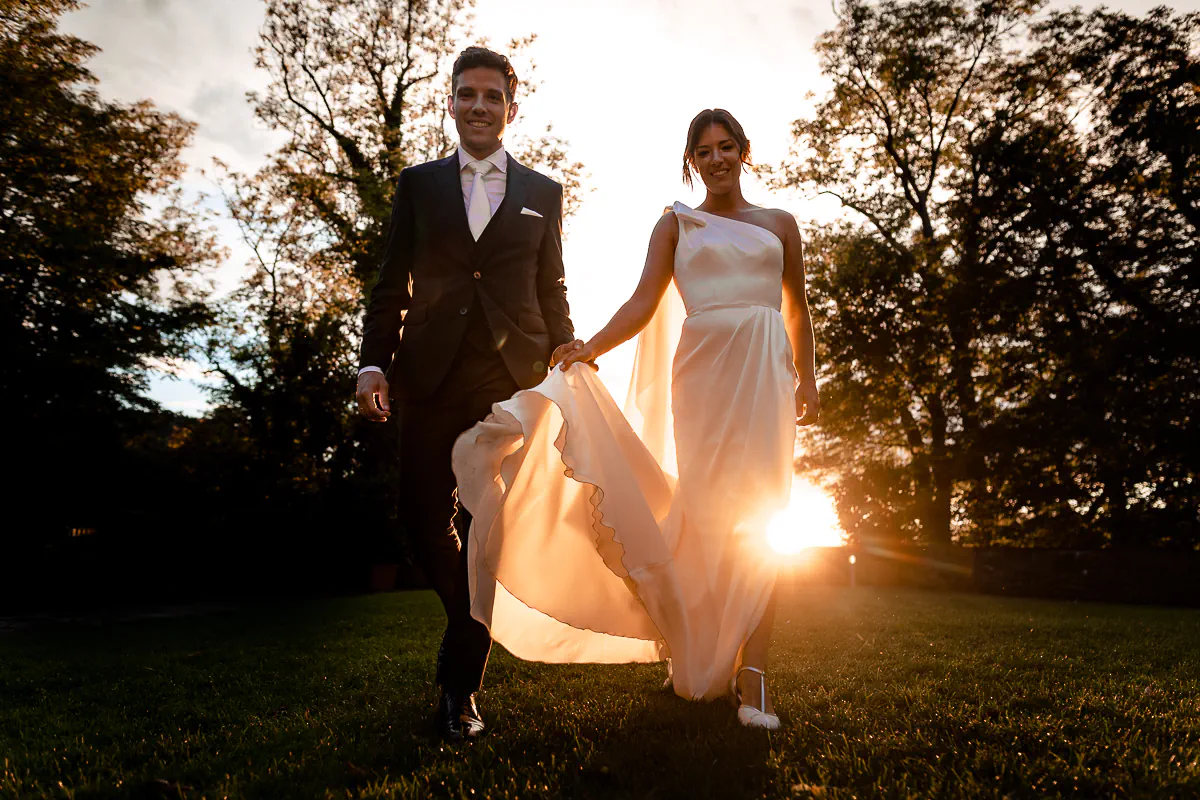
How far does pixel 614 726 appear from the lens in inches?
126

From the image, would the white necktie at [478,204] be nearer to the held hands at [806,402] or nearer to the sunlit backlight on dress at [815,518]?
the held hands at [806,402]

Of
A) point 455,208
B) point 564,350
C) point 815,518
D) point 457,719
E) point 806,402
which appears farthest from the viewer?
point 815,518

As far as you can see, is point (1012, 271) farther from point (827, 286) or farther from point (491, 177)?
point (491, 177)

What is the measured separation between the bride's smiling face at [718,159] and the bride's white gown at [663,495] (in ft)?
0.61

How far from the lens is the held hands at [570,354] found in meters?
3.53

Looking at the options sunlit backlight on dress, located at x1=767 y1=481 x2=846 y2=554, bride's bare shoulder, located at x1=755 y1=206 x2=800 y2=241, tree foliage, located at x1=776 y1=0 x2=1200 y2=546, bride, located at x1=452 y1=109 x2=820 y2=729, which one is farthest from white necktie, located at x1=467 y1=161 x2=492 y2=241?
sunlit backlight on dress, located at x1=767 y1=481 x2=846 y2=554

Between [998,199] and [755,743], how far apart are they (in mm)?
16842

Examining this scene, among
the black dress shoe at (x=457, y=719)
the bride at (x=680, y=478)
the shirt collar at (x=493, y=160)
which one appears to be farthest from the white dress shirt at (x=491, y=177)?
the black dress shoe at (x=457, y=719)

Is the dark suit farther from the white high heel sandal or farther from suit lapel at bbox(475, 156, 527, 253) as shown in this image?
the white high heel sandal

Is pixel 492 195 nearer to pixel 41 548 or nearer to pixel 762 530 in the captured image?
pixel 762 530

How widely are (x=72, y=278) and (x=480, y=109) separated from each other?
1506 cm

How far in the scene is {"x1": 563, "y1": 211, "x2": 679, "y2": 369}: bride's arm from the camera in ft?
12.4

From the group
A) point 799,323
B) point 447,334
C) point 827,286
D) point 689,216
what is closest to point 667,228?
point 689,216

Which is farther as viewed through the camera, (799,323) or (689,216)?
(799,323)
